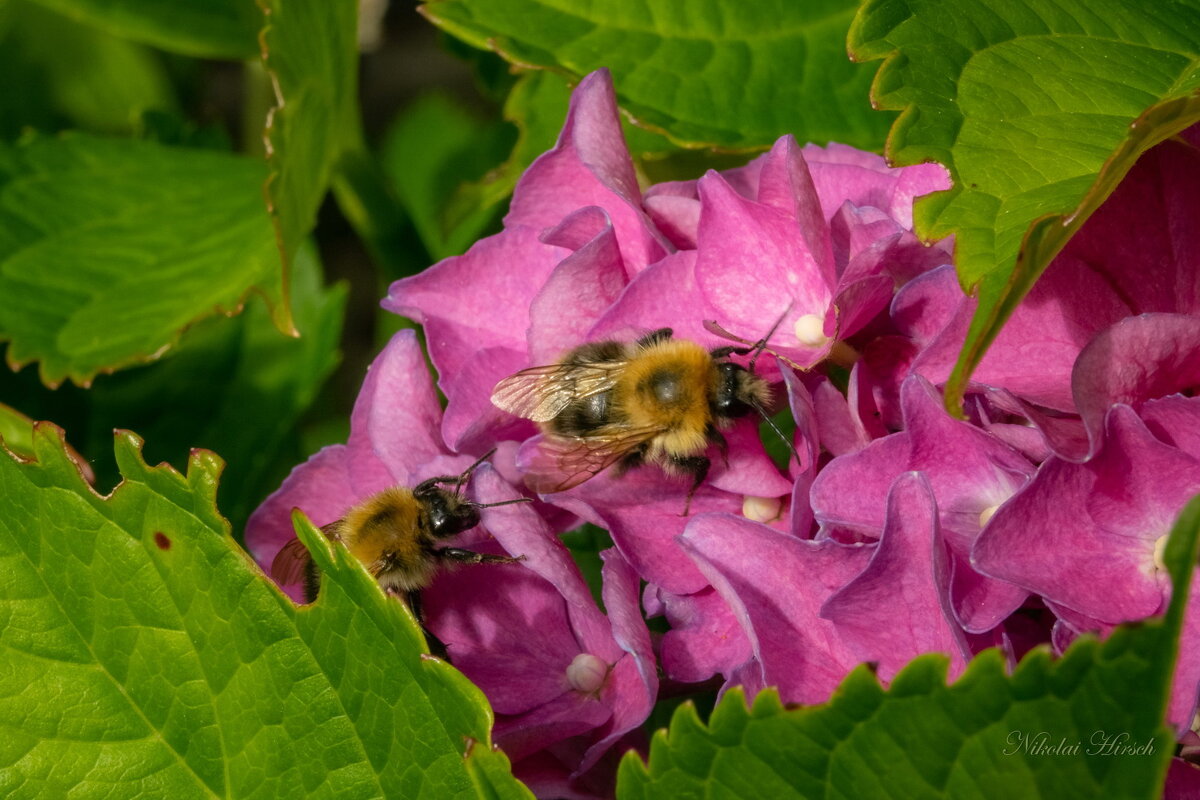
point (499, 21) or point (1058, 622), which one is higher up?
point (499, 21)

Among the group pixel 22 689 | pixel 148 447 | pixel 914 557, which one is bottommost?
pixel 148 447

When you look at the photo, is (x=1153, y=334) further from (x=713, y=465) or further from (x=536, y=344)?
(x=536, y=344)

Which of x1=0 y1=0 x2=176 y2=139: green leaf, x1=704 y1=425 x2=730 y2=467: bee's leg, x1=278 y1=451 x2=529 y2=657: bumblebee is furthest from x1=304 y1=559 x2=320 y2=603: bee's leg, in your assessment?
x1=0 y1=0 x2=176 y2=139: green leaf

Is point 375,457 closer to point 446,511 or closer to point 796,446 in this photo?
point 446,511

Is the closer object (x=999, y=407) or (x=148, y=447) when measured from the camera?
(x=999, y=407)

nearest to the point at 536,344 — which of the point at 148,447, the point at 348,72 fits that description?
the point at 348,72

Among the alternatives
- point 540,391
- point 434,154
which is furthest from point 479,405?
Result: point 434,154
